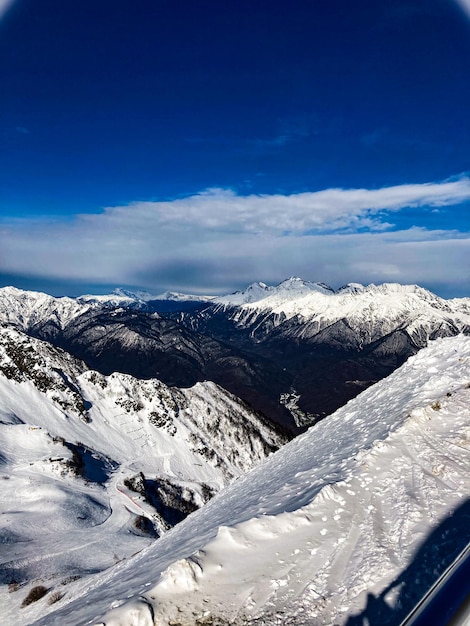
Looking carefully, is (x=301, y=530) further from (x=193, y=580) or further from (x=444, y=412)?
(x=444, y=412)

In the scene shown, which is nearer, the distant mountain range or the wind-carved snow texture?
the distant mountain range

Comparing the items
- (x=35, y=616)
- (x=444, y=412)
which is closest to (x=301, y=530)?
(x=444, y=412)

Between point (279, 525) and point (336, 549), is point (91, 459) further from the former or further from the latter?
point (336, 549)

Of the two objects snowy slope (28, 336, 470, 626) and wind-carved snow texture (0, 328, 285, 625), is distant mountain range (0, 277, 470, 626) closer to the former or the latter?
snowy slope (28, 336, 470, 626)

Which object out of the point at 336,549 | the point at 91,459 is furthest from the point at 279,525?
the point at 91,459

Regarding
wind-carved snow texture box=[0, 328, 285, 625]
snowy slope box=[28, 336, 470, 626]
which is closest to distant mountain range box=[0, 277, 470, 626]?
snowy slope box=[28, 336, 470, 626]

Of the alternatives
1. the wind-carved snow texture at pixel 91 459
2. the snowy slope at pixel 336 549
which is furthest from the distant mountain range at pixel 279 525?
the wind-carved snow texture at pixel 91 459
